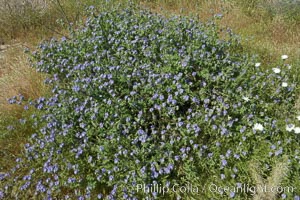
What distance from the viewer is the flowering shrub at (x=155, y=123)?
2617 millimetres

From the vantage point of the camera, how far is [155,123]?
2928 mm

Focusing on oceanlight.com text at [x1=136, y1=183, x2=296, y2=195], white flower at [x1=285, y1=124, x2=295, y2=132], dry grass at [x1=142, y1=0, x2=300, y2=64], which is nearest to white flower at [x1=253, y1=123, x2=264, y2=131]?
white flower at [x1=285, y1=124, x2=295, y2=132]

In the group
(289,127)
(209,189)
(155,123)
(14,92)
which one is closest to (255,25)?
(289,127)

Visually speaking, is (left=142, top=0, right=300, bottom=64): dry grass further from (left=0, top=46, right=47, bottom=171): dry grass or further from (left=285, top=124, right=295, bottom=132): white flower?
(left=0, top=46, right=47, bottom=171): dry grass

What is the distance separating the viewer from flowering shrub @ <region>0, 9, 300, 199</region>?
2.62 m

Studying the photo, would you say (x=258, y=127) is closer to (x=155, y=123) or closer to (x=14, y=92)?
(x=155, y=123)

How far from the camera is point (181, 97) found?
2869 mm

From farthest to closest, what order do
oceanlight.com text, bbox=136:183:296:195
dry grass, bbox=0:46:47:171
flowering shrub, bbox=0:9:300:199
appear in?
dry grass, bbox=0:46:47:171
flowering shrub, bbox=0:9:300:199
oceanlight.com text, bbox=136:183:296:195

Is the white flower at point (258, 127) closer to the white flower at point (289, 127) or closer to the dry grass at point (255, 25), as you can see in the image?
the white flower at point (289, 127)

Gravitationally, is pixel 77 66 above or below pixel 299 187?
above

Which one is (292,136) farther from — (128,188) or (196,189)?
(128,188)

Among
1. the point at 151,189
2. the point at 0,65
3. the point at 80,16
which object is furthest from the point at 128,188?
the point at 80,16

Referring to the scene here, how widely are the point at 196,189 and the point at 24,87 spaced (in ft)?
8.15

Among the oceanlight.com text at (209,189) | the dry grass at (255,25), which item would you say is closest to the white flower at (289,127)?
the oceanlight.com text at (209,189)
